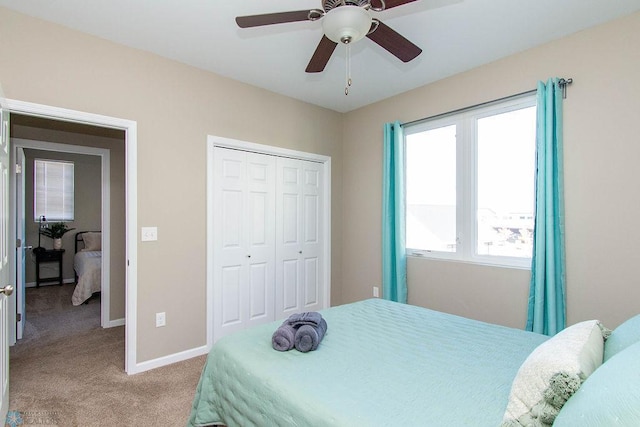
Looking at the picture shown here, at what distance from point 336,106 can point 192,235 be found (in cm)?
226

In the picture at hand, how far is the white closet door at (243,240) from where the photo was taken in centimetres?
325

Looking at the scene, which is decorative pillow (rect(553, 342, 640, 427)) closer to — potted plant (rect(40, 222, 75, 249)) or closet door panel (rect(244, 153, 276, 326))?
A: closet door panel (rect(244, 153, 276, 326))

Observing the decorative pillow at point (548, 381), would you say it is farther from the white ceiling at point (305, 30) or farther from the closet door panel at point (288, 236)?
the closet door panel at point (288, 236)

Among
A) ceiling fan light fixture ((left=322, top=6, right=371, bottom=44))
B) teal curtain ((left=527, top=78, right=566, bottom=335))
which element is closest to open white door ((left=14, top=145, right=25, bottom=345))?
ceiling fan light fixture ((left=322, top=6, right=371, bottom=44))

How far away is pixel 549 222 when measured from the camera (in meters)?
2.48

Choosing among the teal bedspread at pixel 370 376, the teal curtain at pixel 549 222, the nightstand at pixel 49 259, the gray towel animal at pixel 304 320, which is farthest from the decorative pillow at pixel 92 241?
the teal curtain at pixel 549 222

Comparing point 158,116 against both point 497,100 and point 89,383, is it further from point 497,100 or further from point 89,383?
point 497,100

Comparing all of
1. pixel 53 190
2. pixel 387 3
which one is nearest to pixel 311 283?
pixel 387 3

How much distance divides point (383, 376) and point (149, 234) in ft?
7.26

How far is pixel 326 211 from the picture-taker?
4.14 metres

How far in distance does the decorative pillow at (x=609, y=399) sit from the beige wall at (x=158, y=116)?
279 centimetres

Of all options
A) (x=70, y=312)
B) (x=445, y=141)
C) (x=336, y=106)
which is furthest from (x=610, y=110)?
(x=70, y=312)

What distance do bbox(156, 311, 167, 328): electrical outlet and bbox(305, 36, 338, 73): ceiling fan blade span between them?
2.29 m

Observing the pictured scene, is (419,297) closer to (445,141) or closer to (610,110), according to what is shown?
(445,141)
